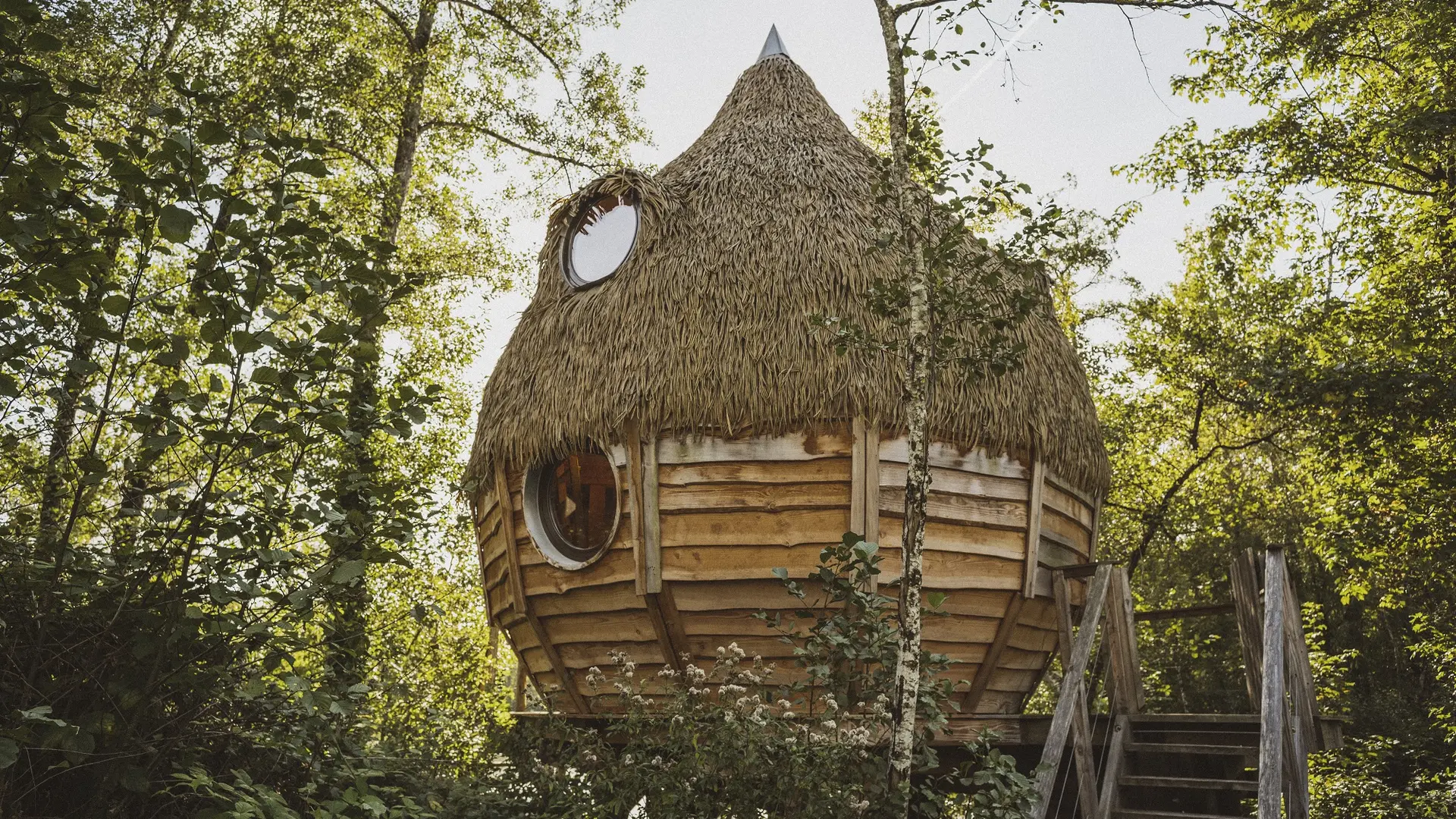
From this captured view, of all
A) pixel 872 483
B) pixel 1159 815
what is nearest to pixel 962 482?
pixel 872 483

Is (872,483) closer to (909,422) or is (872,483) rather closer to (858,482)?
(858,482)

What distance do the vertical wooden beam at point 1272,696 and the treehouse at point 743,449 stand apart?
1.52 m

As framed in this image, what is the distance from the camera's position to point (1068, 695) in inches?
237

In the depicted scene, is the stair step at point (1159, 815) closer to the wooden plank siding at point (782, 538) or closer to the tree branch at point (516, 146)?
the wooden plank siding at point (782, 538)

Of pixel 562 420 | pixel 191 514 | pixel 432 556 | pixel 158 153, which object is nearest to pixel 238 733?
pixel 191 514

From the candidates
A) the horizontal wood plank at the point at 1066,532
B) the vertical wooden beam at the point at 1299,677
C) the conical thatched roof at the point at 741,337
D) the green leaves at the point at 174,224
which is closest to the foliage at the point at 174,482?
the green leaves at the point at 174,224

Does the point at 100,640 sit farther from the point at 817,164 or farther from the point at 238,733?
the point at 817,164

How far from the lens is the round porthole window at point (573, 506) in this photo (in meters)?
7.33

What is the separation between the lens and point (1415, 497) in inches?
372

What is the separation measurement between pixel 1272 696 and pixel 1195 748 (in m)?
1.10

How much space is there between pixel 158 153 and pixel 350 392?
958mm

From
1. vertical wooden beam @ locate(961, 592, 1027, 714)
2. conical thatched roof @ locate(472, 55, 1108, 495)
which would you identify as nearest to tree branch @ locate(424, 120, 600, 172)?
conical thatched roof @ locate(472, 55, 1108, 495)

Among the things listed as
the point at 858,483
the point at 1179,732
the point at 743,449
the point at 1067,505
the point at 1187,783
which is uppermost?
the point at 743,449

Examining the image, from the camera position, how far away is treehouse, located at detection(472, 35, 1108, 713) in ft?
21.6
